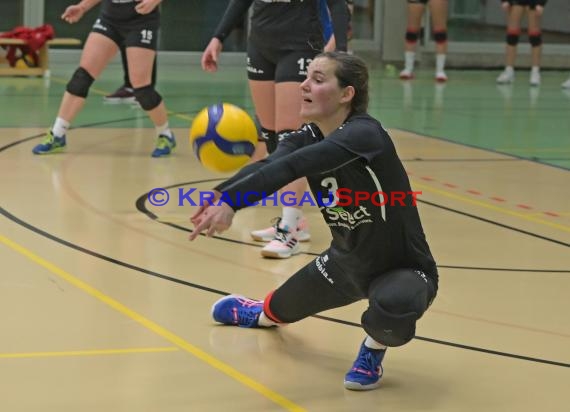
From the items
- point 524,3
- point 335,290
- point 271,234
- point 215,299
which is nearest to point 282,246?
point 271,234

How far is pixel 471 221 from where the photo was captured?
22.3 ft

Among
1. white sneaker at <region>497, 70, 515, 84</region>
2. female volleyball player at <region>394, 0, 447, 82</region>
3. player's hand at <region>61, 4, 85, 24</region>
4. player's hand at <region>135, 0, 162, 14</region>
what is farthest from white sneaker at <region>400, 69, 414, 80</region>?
player's hand at <region>135, 0, 162, 14</region>

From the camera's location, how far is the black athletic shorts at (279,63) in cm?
606

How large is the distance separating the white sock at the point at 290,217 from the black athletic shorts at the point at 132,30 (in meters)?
2.82

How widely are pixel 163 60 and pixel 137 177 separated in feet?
29.6

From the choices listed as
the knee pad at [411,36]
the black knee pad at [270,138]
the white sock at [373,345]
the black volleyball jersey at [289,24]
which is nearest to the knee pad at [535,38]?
the knee pad at [411,36]

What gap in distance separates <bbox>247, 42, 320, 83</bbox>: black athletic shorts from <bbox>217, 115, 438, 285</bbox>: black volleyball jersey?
1.93 m

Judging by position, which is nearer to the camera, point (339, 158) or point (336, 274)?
point (339, 158)

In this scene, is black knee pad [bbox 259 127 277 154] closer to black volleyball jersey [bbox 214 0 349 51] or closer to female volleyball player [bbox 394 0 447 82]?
black volleyball jersey [bbox 214 0 349 51]

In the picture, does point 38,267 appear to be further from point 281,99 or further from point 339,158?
point 339,158

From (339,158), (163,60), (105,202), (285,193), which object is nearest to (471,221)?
(285,193)

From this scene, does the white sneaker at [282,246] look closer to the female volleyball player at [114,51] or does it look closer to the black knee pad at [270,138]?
the black knee pad at [270,138]

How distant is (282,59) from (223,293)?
1561 millimetres

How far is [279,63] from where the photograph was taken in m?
→ 6.14
